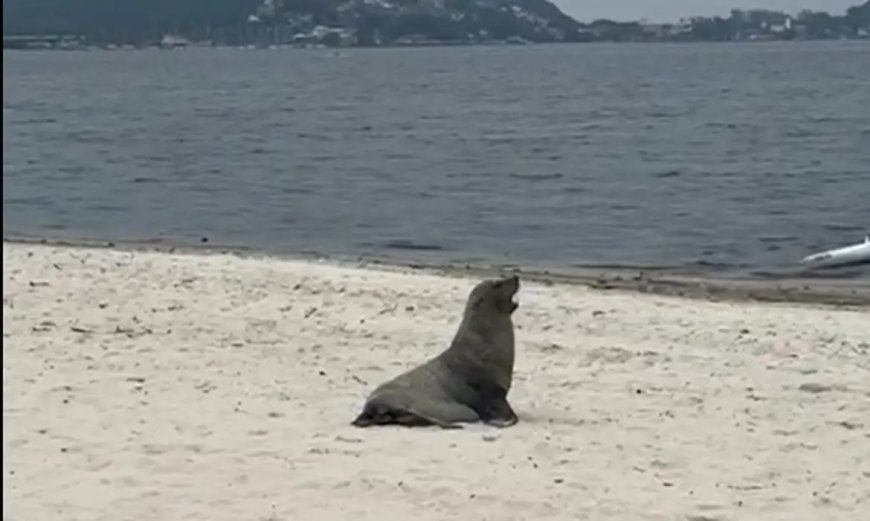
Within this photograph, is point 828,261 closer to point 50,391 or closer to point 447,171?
point 50,391

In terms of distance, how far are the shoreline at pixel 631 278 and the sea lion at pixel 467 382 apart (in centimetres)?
699

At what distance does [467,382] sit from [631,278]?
31.5 ft

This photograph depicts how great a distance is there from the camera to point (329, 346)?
1202cm

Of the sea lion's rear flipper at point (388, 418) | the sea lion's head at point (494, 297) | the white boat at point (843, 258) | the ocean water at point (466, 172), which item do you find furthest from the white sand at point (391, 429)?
the ocean water at point (466, 172)

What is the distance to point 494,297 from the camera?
9.89m

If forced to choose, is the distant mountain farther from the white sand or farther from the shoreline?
the white sand

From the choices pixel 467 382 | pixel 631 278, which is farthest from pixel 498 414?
pixel 631 278

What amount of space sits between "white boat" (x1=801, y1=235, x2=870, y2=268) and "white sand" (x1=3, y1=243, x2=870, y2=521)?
4539mm

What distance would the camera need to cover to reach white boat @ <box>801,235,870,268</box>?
2006 cm

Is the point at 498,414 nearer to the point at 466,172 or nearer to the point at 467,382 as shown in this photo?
the point at 467,382

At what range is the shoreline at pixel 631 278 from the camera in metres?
17.1

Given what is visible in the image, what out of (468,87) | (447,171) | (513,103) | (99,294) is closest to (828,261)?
(99,294)

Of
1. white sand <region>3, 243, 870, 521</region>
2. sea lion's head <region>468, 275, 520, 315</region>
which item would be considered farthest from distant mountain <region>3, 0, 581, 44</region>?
sea lion's head <region>468, 275, 520, 315</region>

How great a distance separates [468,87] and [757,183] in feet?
217
